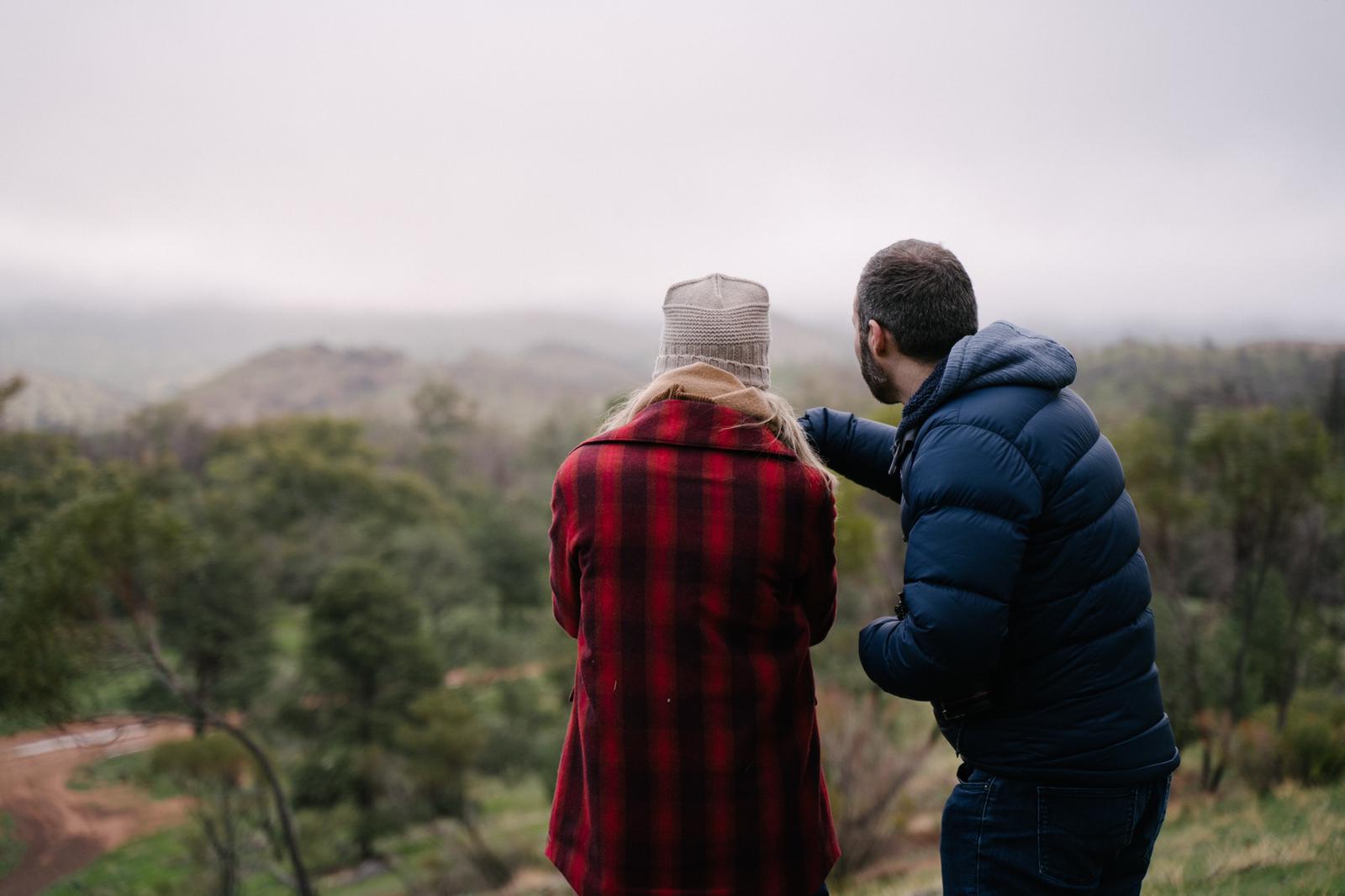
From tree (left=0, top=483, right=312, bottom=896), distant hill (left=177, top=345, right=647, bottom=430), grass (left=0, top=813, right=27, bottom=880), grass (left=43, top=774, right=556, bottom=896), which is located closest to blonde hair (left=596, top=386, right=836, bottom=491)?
tree (left=0, top=483, right=312, bottom=896)

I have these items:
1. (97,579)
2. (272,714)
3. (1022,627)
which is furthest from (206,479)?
(1022,627)

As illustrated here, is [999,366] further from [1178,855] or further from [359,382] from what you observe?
[359,382]

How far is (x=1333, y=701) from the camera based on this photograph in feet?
46.8

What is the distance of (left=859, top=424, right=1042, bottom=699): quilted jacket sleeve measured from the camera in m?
1.60

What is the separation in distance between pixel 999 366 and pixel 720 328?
23.3 inches

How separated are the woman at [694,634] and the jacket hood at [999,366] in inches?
12.5

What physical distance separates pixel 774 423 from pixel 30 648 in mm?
15732

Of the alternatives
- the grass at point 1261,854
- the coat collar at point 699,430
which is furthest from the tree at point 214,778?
the coat collar at point 699,430

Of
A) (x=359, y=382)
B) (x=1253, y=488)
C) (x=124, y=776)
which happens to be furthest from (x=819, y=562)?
(x=359, y=382)

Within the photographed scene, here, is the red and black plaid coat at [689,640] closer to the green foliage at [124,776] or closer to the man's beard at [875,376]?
the man's beard at [875,376]

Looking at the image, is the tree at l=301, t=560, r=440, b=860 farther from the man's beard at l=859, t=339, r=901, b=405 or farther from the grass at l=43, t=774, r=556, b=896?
the man's beard at l=859, t=339, r=901, b=405

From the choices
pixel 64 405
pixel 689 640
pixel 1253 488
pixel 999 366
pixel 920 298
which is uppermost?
pixel 920 298

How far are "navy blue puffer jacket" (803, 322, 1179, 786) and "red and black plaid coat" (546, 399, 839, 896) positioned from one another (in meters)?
0.23

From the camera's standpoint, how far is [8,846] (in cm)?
1808
